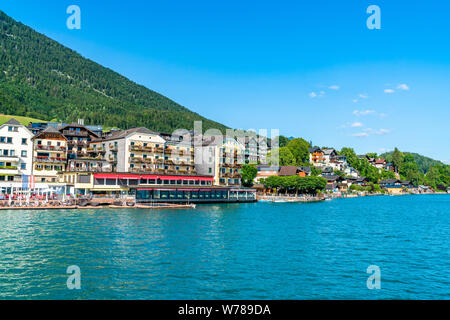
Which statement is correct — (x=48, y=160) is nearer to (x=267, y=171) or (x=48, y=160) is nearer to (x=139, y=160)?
(x=139, y=160)

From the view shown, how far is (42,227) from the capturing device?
45.8 m

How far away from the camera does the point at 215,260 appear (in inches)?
1226

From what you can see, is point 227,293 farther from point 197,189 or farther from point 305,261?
point 197,189

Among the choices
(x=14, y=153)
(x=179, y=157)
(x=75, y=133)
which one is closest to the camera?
(x=14, y=153)

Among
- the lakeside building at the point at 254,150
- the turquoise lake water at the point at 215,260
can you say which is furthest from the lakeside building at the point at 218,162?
the turquoise lake water at the point at 215,260

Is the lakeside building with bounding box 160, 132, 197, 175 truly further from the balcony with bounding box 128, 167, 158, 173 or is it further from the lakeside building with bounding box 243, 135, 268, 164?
the lakeside building with bounding box 243, 135, 268, 164

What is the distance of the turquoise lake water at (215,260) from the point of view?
23.5 m

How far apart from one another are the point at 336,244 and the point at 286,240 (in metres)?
5.35

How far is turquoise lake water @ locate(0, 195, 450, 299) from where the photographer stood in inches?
926

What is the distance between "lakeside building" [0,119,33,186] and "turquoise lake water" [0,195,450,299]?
3859 cm

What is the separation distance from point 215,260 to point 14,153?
7493cm

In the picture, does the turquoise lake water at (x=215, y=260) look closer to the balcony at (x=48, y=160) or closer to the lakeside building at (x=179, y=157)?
the balcony at (x=48, y=160)

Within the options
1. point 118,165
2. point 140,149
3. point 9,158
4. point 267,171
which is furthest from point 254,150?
point 9,158
